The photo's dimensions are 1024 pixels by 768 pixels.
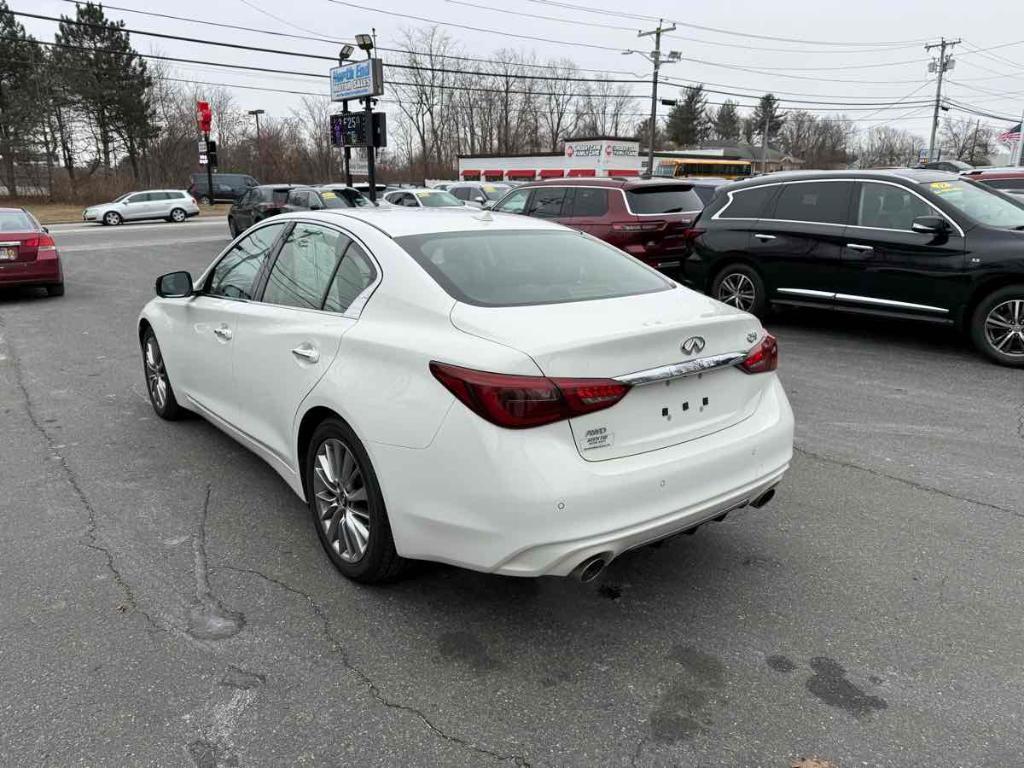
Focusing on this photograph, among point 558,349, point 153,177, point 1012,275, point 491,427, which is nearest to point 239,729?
point 491,427

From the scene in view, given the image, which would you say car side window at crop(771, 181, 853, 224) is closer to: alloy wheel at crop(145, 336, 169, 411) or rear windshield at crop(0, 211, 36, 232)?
alloy wheel at crop(145, 336, 169, 411)

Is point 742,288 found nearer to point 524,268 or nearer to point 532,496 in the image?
point 524,268

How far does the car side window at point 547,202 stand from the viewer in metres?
11.3

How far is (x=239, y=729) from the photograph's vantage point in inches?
96.5

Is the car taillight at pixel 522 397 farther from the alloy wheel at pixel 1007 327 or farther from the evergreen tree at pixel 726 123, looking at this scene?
the evergreen tree at pixel 726 123

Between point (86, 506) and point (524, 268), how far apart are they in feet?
9.03

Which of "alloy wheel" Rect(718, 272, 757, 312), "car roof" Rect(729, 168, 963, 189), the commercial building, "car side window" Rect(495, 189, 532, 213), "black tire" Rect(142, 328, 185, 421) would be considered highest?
the commercial building

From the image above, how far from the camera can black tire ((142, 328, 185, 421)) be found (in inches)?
214

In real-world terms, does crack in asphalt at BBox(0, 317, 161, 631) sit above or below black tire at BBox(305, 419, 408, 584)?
below

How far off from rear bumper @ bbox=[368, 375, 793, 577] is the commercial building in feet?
153

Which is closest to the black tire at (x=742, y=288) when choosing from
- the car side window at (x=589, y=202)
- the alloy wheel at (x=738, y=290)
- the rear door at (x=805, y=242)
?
the alloy wheel at (x=738, y=290)

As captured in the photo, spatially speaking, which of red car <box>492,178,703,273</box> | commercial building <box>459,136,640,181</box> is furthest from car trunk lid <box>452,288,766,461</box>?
commercial building <box>459,136,640,181</box>

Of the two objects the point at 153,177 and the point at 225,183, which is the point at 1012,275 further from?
the point at 153,177

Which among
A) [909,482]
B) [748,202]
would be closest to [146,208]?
[748,202]
